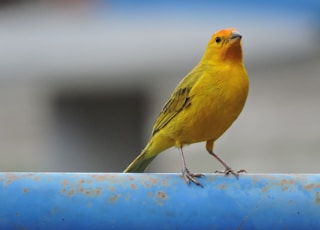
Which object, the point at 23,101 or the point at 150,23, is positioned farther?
the point at 23,101

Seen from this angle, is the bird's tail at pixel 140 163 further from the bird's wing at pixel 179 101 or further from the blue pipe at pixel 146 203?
the blue pipe at pixel 146 203

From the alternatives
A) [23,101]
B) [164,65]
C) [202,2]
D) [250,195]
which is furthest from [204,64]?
[23,101]

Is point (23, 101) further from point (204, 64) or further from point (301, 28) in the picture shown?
point (204, 64)

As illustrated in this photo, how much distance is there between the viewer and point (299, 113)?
12.5 meters

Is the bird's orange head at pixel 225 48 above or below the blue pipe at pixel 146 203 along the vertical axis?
above

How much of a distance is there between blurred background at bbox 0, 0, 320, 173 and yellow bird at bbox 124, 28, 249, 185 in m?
6.33

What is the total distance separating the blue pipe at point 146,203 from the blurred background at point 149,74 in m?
8.04

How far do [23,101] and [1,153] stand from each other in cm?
109

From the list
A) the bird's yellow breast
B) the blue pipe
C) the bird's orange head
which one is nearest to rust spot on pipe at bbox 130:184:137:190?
the blue pipe

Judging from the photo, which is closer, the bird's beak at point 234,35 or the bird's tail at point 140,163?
the bird's beak at point 234,35

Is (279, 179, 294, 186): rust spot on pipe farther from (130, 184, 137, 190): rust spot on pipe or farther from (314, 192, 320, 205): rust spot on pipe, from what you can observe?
(130, 184, 137, 190): rust spot on pipe

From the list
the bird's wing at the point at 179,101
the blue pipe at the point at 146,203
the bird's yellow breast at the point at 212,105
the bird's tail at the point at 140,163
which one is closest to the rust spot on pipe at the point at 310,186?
the blue pipe at the point at 146,203

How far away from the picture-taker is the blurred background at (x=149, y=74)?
11727mm

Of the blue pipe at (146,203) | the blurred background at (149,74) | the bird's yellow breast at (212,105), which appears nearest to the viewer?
the blue pipe at (146,203)
